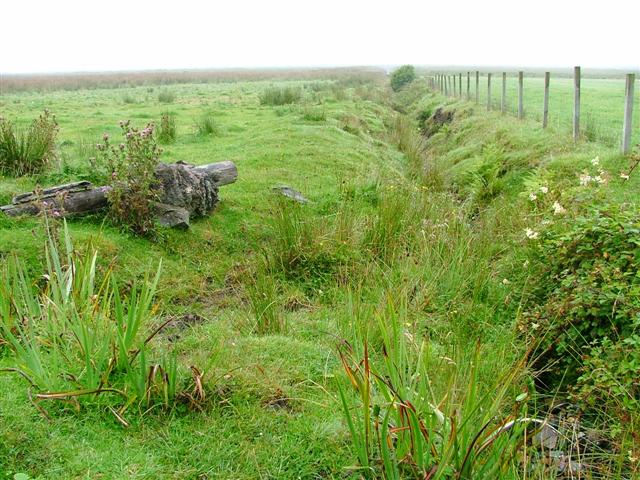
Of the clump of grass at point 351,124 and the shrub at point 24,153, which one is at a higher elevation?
the shrub at point 24,153

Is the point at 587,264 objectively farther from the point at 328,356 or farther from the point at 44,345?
the point at 44,345

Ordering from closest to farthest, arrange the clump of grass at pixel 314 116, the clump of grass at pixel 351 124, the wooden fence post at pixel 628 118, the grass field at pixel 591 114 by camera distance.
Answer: the wooden fence post at pixel 628 118
the grass field at pixel 591 114
the clump of grass at pixel 351 124
the clump of grass at pixel 314 116

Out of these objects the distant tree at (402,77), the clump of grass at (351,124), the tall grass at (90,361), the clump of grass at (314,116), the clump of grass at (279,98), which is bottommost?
the tall grass at (90,361)

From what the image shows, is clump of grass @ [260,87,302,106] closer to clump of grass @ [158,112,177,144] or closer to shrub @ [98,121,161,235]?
clump of grass @ [158,112,177,144]

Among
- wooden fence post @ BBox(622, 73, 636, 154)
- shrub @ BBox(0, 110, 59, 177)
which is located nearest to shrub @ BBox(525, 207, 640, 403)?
wooden fence post @ BBox(622, 73, 636, 154)

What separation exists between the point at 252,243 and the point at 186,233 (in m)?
0.82

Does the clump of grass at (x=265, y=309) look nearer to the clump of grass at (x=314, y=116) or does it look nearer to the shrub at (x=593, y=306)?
the shrub at (x=593, y=306)

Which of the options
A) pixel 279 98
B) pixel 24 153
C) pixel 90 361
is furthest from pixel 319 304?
pixel 279 98

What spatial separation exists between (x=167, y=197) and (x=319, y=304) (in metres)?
2.80

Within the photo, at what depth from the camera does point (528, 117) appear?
1534 cm

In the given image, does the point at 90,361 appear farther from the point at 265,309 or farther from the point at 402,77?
the point at 402,77

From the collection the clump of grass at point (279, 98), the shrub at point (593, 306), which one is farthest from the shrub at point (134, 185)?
the clump of grass at point (279, 98)

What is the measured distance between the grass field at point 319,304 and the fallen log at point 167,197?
0.20 meters

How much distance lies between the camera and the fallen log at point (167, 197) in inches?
266
